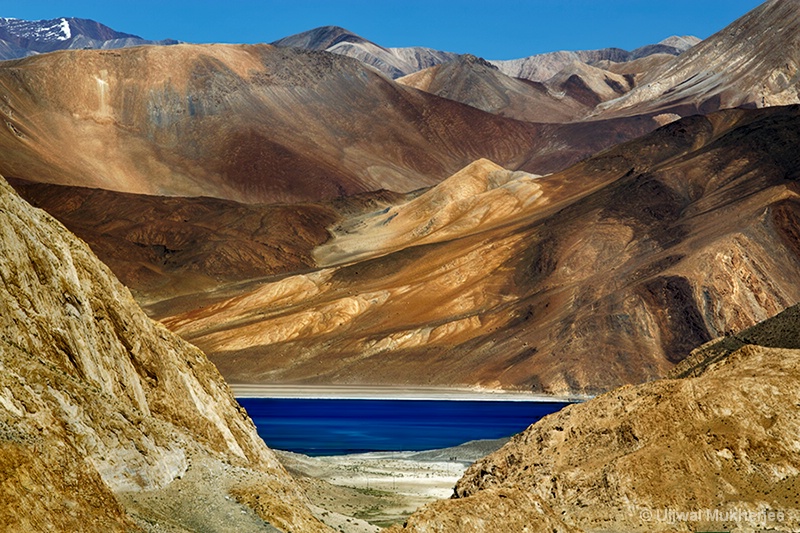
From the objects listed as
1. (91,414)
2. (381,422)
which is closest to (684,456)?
(91,414)

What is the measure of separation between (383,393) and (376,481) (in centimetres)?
7064

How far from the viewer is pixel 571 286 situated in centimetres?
14050

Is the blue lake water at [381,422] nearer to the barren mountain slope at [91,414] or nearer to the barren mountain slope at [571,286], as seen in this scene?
the barren mountain slope at [571,286]

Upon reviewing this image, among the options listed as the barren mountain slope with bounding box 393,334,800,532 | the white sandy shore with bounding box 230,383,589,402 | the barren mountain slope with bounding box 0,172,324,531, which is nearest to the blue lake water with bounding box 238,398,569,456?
the white sandy shore with bounding box 230,383,589,402

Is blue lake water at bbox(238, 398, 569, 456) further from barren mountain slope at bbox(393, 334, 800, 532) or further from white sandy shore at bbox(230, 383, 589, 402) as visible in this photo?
barren mountain slope at bbox(393, 334, 800, 532)

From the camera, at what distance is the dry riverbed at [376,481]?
42.6 metres

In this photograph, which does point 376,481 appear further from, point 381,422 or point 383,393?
point 383,393

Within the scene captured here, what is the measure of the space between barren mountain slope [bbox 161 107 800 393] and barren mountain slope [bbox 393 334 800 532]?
78790mm

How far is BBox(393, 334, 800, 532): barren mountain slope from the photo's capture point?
32750mm

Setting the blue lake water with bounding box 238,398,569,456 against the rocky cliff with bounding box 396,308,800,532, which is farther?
the blue lake water with bounding box 238,398,569,456

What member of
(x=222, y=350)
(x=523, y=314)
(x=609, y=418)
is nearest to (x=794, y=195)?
(x=523, y=314)

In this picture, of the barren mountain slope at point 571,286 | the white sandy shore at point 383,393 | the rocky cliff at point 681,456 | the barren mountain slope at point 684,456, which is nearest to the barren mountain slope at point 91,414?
the rocky cliff at point 681,456

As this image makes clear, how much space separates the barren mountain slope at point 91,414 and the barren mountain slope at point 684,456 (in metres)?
7.74

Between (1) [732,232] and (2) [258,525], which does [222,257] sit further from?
(2) [258,525]
